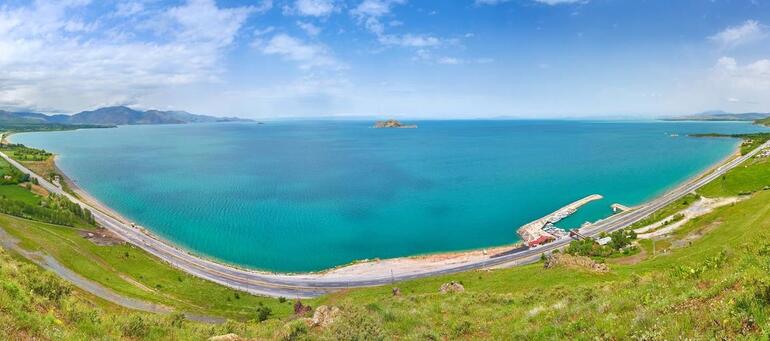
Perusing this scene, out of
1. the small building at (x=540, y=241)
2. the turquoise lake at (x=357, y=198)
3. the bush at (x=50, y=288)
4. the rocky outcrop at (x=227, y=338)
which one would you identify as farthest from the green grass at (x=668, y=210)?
the bush at (x=50, y=288)

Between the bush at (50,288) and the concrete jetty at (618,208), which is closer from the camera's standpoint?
the bush at (50,288)

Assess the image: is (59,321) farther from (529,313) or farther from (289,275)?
(289,275)

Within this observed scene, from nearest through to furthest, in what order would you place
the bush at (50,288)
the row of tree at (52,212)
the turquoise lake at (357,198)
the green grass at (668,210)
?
the bush at (50,288), the green grass at (668,210), the row of tree at (52,212), the turquoise lake at (357,198)

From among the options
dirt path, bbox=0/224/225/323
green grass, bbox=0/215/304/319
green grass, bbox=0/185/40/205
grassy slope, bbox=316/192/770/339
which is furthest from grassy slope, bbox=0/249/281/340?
green grass, bbox=0/185/40/205

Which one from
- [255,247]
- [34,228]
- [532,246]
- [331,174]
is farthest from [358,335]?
[331,174]

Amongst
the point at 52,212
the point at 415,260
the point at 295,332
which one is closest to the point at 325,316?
the point at 295,332

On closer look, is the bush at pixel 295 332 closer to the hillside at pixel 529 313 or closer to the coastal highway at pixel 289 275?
the hillside at pixel 529 313

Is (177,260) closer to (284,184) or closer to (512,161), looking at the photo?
(284,184)
